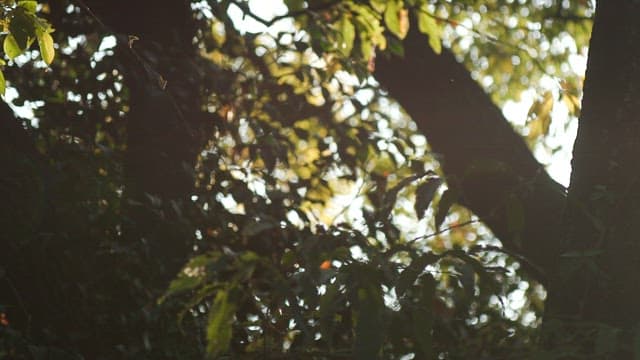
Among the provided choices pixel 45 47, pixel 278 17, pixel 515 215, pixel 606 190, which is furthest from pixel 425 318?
pixel 278 17

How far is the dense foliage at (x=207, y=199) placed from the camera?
228 cm

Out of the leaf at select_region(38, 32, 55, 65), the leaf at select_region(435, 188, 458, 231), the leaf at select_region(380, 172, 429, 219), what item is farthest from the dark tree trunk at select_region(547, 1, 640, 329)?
the leaf at select_region(38, 32, 55, 65)

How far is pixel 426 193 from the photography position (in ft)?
7.72

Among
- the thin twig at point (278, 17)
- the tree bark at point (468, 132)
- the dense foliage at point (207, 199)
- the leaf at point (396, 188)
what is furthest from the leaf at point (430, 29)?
the leaf at point (396, 188)

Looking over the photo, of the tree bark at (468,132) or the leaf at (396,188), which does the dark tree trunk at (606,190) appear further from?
the tree bark at (468,132)

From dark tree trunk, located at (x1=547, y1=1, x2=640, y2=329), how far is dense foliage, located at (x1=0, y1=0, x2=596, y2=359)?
181mm

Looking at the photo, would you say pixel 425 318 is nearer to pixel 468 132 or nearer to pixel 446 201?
pixel 446 201

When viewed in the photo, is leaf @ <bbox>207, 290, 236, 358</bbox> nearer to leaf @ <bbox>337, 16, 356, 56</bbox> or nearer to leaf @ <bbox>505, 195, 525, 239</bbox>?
leaf @ <bbox>505, 195, 525, 239</bbox>

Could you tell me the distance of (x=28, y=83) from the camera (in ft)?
14.3

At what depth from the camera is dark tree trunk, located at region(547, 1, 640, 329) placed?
220cm

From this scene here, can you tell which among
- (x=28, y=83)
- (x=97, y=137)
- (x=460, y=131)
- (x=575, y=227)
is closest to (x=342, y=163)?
(x=460, y=131)

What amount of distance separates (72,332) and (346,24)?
74.3 inches

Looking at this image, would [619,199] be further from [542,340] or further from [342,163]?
[342,163]

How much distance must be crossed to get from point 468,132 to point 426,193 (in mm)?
1866
